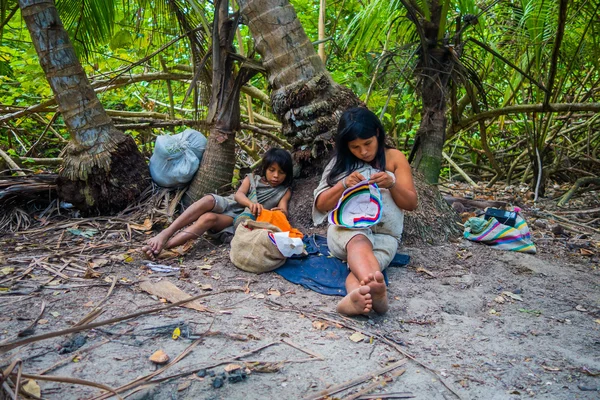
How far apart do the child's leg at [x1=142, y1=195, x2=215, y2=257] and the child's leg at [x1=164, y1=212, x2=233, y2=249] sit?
1.6 inches

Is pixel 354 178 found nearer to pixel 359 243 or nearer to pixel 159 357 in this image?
pixel 359 243

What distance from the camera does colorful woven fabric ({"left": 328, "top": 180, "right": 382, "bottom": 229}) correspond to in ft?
8.70

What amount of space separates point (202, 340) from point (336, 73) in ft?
17.9

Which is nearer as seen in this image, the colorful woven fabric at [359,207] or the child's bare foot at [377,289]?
the child's bare foot at [377,289]

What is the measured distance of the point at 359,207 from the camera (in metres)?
2.69

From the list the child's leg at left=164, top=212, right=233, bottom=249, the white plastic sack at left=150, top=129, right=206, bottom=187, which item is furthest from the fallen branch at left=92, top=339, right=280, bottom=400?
the white plastic sack at left=150, top=129, right=206, bottom=187

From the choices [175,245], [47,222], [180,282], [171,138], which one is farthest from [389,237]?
[47,222]

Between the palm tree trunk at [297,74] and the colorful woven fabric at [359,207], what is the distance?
0.74 metres

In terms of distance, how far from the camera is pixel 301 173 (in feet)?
12.0

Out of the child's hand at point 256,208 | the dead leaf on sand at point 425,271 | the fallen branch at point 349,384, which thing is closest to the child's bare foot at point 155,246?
the child's hand at point 256,208

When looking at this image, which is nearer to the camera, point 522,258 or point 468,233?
point 522,258

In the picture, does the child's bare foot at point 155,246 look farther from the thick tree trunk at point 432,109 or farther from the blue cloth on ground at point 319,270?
the thick tree trunk at point 432,109

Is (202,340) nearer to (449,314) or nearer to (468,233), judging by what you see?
(449,314)

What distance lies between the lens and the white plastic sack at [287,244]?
2764mm
